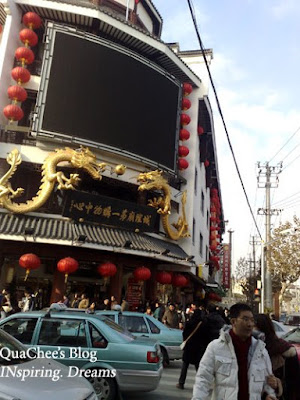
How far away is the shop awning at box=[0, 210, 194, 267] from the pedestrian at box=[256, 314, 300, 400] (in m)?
11.1

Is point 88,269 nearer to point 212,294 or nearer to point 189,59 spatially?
point 189,59

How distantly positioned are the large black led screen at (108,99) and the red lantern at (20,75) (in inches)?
36.3

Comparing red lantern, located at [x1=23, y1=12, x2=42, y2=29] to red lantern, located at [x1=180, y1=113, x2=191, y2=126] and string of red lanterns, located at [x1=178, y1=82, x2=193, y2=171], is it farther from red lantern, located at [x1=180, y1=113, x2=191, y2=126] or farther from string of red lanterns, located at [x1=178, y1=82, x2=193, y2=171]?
red lantern, located at [x1=180, y1=113, x2=191, y2=126]

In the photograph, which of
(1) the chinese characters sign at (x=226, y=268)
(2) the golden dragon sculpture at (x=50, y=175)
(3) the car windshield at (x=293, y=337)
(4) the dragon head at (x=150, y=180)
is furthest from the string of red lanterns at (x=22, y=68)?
(1) the chinese characters sign at (x=226, y=268)

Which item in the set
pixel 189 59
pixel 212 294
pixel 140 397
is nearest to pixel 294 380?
pixel 140 397

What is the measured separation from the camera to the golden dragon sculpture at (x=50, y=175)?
15320 mm

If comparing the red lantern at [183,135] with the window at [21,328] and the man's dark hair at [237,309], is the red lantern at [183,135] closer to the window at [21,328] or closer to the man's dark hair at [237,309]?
the window at [21,328]

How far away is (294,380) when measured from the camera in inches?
171

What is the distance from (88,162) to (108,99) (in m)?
3.68

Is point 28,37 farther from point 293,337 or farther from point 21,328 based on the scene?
point 293,337

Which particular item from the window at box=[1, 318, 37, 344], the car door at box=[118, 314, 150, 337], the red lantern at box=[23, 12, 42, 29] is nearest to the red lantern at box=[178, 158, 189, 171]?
the red lantern at box=[23, 12, 42, 29]

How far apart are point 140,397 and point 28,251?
10446 millimetres

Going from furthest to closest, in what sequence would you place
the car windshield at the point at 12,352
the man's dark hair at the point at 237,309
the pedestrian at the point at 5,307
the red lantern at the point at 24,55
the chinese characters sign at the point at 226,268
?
the chinese characters sign at the point at 226,268, the red lantern at the point at 24,55, the pedestrian at the point at 5,307, the car windshield at the point at 12,352, the man's dark hair at the point at 237,309

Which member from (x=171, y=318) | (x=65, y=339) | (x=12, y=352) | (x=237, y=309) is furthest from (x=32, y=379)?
(x=171, y=318)
